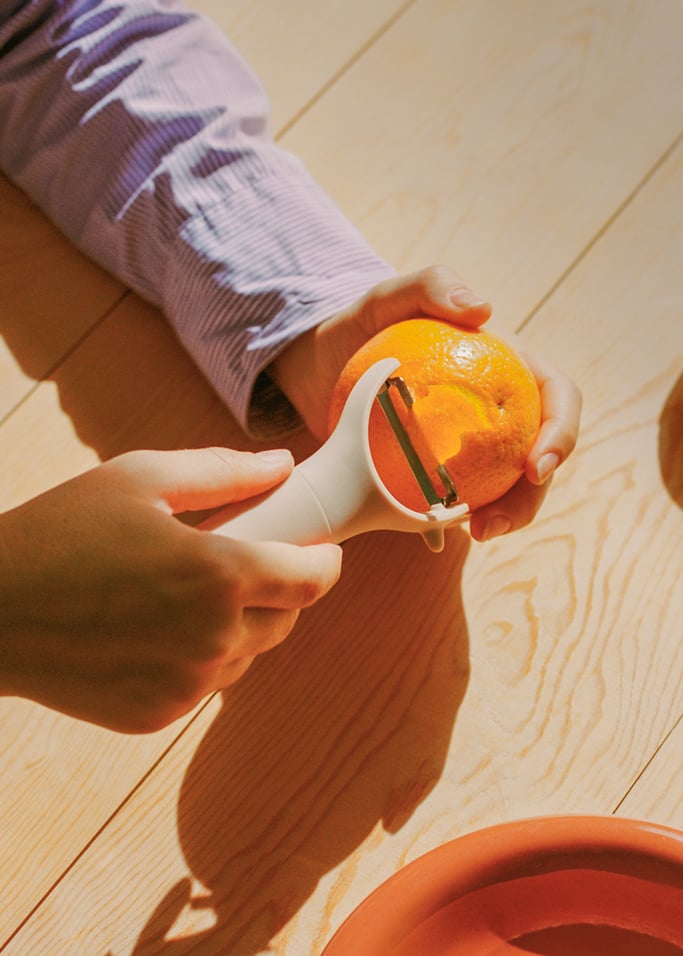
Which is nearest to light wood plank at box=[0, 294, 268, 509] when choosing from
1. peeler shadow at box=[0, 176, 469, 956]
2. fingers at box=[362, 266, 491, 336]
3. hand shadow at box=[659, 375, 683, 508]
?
peeler shadow at box=[0, 176, 469, 956]

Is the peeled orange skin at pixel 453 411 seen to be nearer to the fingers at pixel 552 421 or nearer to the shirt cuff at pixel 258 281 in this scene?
the fingers at pixel 552 421

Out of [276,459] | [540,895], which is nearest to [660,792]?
[540,895]

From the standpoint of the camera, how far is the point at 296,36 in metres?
0.74

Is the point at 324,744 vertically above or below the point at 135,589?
below

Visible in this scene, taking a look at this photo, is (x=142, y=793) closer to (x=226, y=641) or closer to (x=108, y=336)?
(x=226, y=641)

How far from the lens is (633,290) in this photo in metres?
0.66

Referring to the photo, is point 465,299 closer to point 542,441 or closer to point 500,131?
point 542,441

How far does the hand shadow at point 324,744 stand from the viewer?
0.53 metres

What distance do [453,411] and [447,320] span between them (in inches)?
3.4

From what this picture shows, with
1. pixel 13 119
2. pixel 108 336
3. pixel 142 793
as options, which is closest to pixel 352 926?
pixel 142 793

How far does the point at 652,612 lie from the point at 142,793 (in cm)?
37

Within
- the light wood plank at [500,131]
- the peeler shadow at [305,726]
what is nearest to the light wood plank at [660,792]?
the peeler shadow at [305,726]

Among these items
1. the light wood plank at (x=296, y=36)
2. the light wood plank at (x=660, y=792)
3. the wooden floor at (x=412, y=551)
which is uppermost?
the light wood plank at (x=296, y=36)

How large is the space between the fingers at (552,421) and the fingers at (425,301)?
7 centimetres
